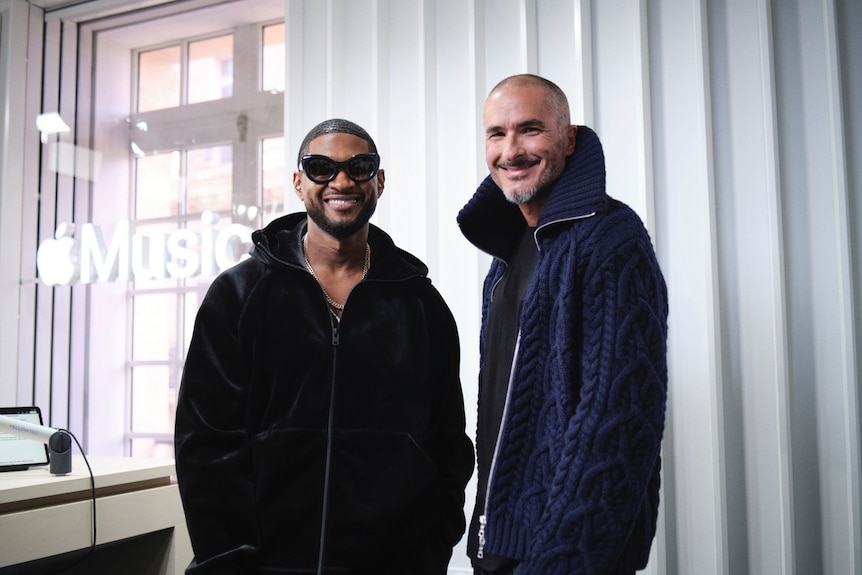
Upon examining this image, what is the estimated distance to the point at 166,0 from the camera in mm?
4055

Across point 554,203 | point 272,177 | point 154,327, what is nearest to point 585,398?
point 554,203

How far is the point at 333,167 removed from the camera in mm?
1814

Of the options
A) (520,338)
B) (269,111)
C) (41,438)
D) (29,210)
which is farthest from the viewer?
(29,210)

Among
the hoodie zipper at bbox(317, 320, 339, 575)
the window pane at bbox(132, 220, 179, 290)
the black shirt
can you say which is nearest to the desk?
the hoodie zipper at bbox(317, 320, 339, 575)

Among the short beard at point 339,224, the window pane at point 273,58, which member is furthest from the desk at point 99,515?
the window pane at point 273,58

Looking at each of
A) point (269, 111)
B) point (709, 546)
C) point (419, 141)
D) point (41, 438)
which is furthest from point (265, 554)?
point (269, 111)

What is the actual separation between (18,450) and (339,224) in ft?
4.81

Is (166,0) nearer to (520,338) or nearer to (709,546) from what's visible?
(520,338)

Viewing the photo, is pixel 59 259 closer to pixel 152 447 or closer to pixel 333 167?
pixel 152 447

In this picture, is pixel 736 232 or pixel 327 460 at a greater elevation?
pixel 736 232

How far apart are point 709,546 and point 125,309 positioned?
129 inches

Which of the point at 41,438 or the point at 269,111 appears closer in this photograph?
the point at 41,438

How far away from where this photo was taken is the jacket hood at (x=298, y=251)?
1.86 meters

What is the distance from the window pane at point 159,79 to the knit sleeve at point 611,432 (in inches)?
137
